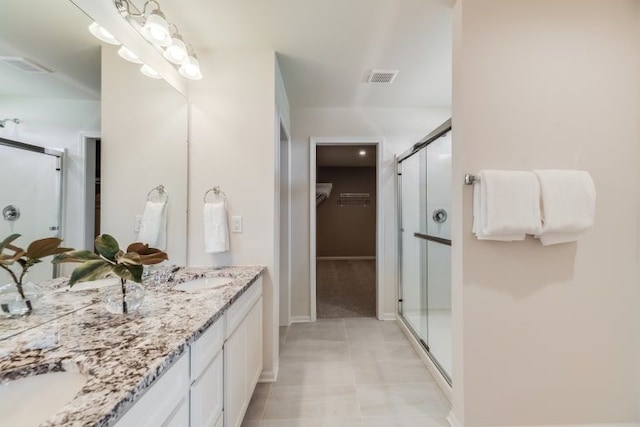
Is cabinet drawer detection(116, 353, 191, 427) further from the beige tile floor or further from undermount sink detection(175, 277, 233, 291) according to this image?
the beige tile floor

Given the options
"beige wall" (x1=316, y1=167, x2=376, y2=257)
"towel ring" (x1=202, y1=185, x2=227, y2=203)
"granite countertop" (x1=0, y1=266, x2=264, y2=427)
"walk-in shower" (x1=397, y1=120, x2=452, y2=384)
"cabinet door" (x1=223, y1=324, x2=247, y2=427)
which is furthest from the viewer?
"beige wall" (x1=316, y1=167, x2=376, y2=257)

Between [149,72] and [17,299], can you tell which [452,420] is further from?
[149,72]

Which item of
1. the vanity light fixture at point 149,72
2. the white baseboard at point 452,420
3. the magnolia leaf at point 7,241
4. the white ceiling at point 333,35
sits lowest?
the white baseboard at point 452,420

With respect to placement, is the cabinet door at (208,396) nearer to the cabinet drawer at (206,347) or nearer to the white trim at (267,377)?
the cabinet drawer at (206,347)

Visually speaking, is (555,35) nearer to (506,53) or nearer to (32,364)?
(506,53)

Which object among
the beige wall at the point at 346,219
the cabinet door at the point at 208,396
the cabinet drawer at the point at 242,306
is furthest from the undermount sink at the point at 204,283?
the beige wall at the point at 346,219

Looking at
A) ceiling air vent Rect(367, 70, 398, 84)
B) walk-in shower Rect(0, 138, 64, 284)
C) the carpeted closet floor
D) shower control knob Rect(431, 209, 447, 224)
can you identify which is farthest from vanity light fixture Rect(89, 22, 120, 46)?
the carpeted closet floor

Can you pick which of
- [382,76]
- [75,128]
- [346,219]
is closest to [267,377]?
[75,128]

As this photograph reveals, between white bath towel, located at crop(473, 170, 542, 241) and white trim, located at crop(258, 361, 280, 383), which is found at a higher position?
white bath towel, located at crop(473, 170, 542, 241)

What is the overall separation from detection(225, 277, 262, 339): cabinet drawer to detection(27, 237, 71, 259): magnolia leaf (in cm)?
73

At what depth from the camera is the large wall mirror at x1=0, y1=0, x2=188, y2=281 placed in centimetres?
94

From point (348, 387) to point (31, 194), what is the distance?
6.69ft

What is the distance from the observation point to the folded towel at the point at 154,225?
1668mm

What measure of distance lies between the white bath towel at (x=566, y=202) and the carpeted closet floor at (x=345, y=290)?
2298 millimetres
